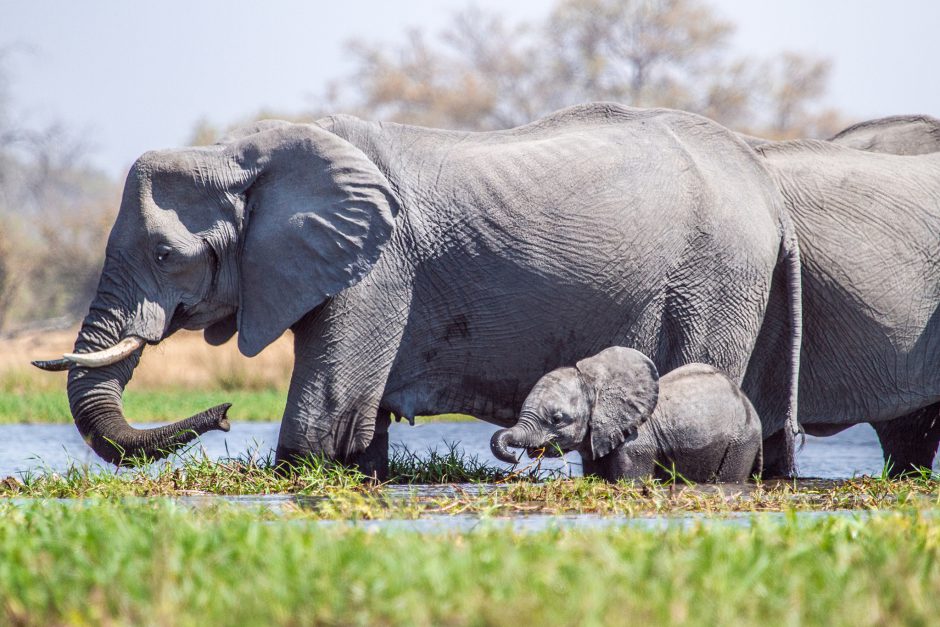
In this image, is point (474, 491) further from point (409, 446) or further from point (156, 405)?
point (156, 405)

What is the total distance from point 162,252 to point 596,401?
7.07 ft

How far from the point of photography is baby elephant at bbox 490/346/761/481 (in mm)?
6758

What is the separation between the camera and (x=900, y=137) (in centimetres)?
887

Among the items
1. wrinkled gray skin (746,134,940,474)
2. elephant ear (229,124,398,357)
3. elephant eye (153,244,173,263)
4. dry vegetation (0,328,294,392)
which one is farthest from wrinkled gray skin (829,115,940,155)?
dry vegetation (0,328,294,392)

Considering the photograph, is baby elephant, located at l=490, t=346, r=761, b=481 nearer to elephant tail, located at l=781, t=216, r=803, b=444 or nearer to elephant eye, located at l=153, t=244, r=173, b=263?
elephant tail, located at l=781, t=216, r=803, b=444

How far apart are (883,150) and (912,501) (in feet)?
11.8

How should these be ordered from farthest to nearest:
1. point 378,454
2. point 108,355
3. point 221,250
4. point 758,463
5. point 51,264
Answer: point 51,264
point 758,463
point 378,454
point 221,250
point 108,355

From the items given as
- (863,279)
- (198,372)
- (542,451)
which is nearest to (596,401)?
(542,451)

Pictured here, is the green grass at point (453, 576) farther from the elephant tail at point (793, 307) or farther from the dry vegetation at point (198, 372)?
the dry vegetation at point (198, 372)

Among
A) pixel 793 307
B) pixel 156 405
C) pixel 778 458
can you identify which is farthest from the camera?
pixel 156 405

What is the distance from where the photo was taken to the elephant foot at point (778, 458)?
7.88 meters

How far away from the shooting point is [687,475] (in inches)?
276

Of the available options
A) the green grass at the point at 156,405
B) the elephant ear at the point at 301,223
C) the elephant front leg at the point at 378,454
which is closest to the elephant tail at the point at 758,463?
the elephant front leg at the point at 378,454

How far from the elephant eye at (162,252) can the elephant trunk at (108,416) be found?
368 millimetres
